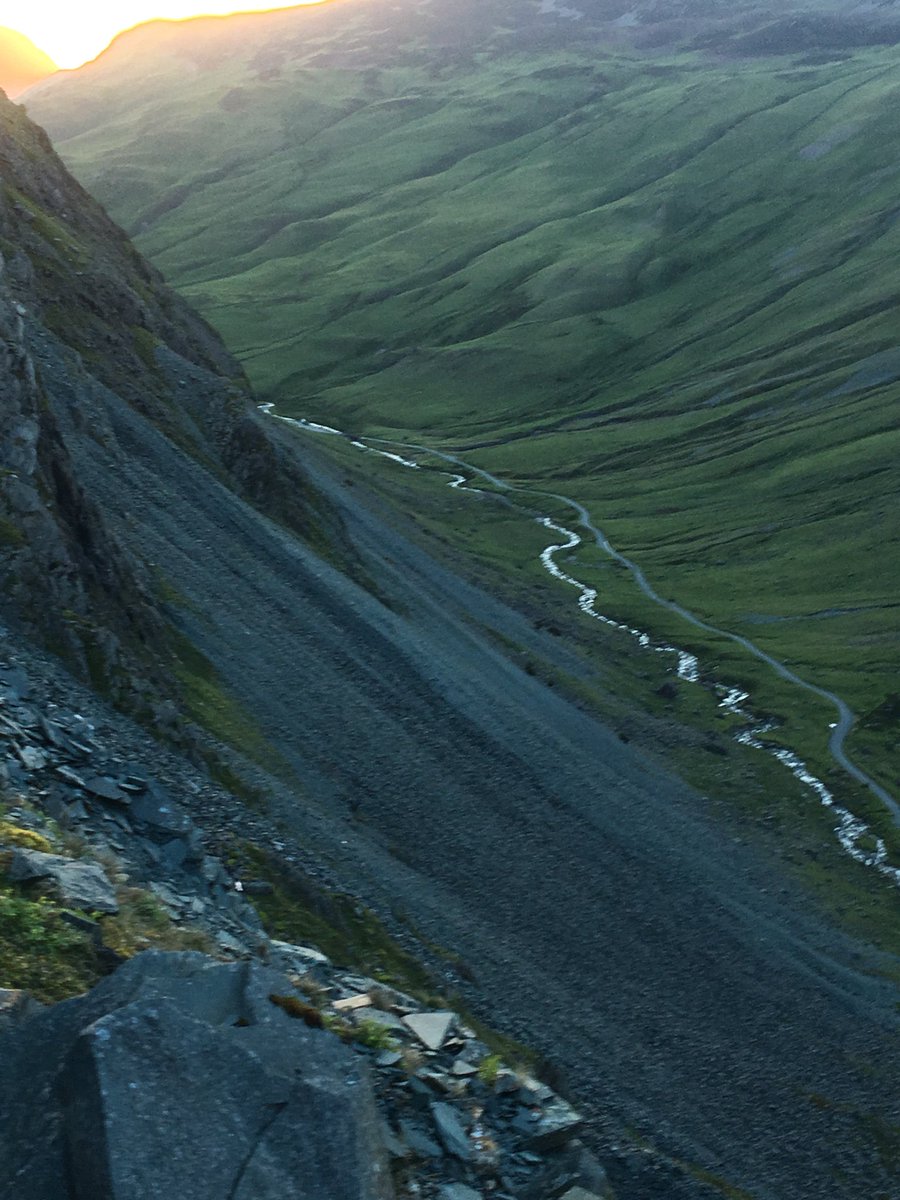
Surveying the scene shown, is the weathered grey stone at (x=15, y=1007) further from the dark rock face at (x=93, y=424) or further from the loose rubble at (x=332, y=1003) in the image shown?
the dark rock face at (x=93, y=424)

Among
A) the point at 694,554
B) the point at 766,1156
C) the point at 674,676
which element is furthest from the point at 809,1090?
the point at 694,554

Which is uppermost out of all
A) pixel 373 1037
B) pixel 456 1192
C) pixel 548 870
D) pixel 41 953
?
pixel 41 953

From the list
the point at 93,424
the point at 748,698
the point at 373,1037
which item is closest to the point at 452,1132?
the point at 373,1037

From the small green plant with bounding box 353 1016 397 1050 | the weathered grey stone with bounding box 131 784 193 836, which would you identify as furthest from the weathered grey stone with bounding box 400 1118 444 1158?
the weathered grey stone with bounding box 131 784 193 836

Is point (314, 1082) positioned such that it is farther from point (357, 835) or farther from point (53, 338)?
point (53, 338)

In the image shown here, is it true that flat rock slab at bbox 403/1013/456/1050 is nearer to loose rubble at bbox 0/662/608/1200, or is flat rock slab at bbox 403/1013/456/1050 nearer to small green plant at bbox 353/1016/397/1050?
loose rubble at bbox 0/662/608/1200

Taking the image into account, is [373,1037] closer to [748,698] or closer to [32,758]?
[32,758]
